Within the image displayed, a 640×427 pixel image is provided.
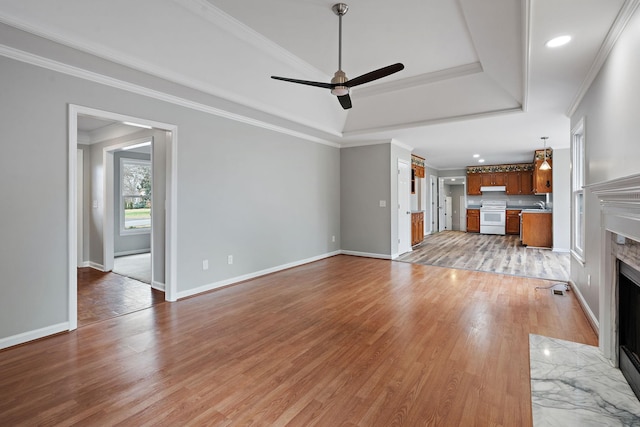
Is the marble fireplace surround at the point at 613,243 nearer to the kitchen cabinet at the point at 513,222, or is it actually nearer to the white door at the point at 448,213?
the kitchen cabinet at the point at 513,222

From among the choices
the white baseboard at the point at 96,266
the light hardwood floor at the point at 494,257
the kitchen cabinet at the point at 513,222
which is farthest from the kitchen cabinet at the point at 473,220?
the white baseboard at the point at 96,266

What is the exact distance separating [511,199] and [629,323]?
9681 millimetres

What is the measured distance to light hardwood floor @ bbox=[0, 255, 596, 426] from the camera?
1.84m

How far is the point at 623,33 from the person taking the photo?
218 centimetres

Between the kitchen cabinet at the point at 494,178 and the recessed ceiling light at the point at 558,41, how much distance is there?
30.0ft

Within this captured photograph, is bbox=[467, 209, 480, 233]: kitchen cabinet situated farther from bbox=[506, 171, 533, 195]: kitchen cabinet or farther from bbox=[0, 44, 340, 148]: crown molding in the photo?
bbox=[0, 44, 340, 148]: crown molding

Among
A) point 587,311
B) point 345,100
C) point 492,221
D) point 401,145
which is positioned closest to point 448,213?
point 492,221

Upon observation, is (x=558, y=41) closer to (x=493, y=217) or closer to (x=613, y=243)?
(x=613, y=243)

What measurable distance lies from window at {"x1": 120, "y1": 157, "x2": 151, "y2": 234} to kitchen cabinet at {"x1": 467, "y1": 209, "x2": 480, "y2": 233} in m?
10.2

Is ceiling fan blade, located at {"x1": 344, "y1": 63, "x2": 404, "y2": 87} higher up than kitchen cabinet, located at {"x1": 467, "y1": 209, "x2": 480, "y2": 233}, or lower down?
higher up

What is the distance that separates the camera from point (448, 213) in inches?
502

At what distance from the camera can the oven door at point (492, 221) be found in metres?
10.5

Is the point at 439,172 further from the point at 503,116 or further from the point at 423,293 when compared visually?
the point at 423,293

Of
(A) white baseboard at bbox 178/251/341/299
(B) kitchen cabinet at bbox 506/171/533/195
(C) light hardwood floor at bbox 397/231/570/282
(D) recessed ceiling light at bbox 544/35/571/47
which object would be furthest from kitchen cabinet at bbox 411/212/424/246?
(D) recessed ceiling light at bbox 544/35/571/47
